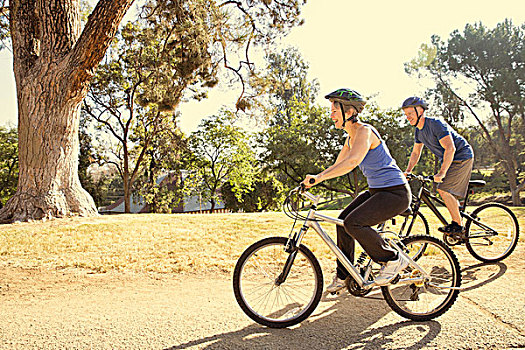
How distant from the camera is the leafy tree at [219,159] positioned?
33250 mm

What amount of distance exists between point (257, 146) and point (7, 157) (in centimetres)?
2346

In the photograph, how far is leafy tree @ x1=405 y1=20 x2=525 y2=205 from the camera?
30.0 metres

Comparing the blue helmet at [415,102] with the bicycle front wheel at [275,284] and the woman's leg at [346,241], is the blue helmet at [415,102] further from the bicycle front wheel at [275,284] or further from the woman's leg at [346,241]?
the bicycle front wheel at [275,284]

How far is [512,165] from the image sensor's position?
29781 mm

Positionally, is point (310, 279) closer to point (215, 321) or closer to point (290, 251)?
point (290, 251)

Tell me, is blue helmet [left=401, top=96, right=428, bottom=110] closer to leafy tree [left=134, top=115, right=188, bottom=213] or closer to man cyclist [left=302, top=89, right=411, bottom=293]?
man cyclist [left=302, top=89, right=411, bottom=293]

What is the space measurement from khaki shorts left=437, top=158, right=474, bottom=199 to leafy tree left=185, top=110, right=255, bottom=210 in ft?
90.8

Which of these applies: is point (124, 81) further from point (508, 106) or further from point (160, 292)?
point (508, 106)

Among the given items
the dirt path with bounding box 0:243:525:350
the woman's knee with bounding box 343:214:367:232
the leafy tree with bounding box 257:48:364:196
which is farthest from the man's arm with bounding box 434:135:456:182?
the leafy tree with bounding box 257:48:364:196

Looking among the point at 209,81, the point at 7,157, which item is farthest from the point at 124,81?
the point at 7,157

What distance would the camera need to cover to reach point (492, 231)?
5.66 metres

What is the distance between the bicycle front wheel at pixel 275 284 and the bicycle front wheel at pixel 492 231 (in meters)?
3.18

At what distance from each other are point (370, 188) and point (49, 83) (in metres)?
9.03

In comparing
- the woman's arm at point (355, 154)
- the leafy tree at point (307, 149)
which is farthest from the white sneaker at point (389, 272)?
the leafy tree at point (307, 149)
